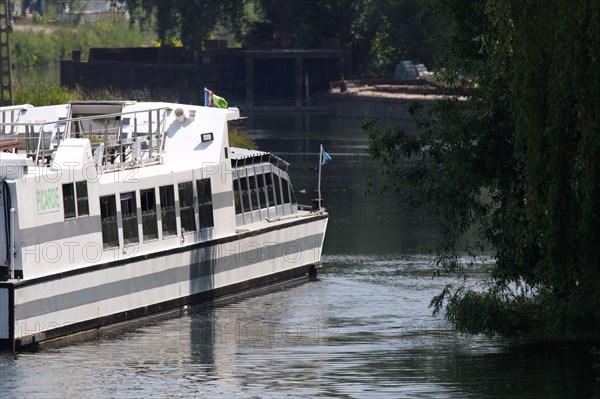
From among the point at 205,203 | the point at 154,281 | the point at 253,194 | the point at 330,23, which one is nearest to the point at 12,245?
the point at 154,281

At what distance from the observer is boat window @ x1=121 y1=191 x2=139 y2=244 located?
106 feet

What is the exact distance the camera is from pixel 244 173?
37.4 meters

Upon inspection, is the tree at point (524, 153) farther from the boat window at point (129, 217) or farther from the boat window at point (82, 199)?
the boat window at point (82, 199)

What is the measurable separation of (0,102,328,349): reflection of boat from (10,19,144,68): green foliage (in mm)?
89801

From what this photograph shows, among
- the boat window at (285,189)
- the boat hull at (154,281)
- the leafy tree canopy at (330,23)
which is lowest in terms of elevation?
the boat hull at (154,281)

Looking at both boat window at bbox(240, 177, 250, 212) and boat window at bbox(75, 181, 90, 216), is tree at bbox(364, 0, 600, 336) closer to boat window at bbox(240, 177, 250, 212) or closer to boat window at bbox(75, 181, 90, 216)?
boat window at bbox(75, 181, 90, 216)

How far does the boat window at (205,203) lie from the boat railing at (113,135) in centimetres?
119

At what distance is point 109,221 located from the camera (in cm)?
3172

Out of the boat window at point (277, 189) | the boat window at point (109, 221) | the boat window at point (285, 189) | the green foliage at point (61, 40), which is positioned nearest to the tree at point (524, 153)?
the boat window at point (109, 221)

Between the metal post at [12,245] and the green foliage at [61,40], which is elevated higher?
the green foliage at [61,40]

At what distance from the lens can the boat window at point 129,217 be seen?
32188 mm

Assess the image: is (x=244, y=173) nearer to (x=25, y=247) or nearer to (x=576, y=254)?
(x=25, y=247)

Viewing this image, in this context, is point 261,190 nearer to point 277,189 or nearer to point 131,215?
point 277,189

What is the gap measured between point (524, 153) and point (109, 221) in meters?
9.72
